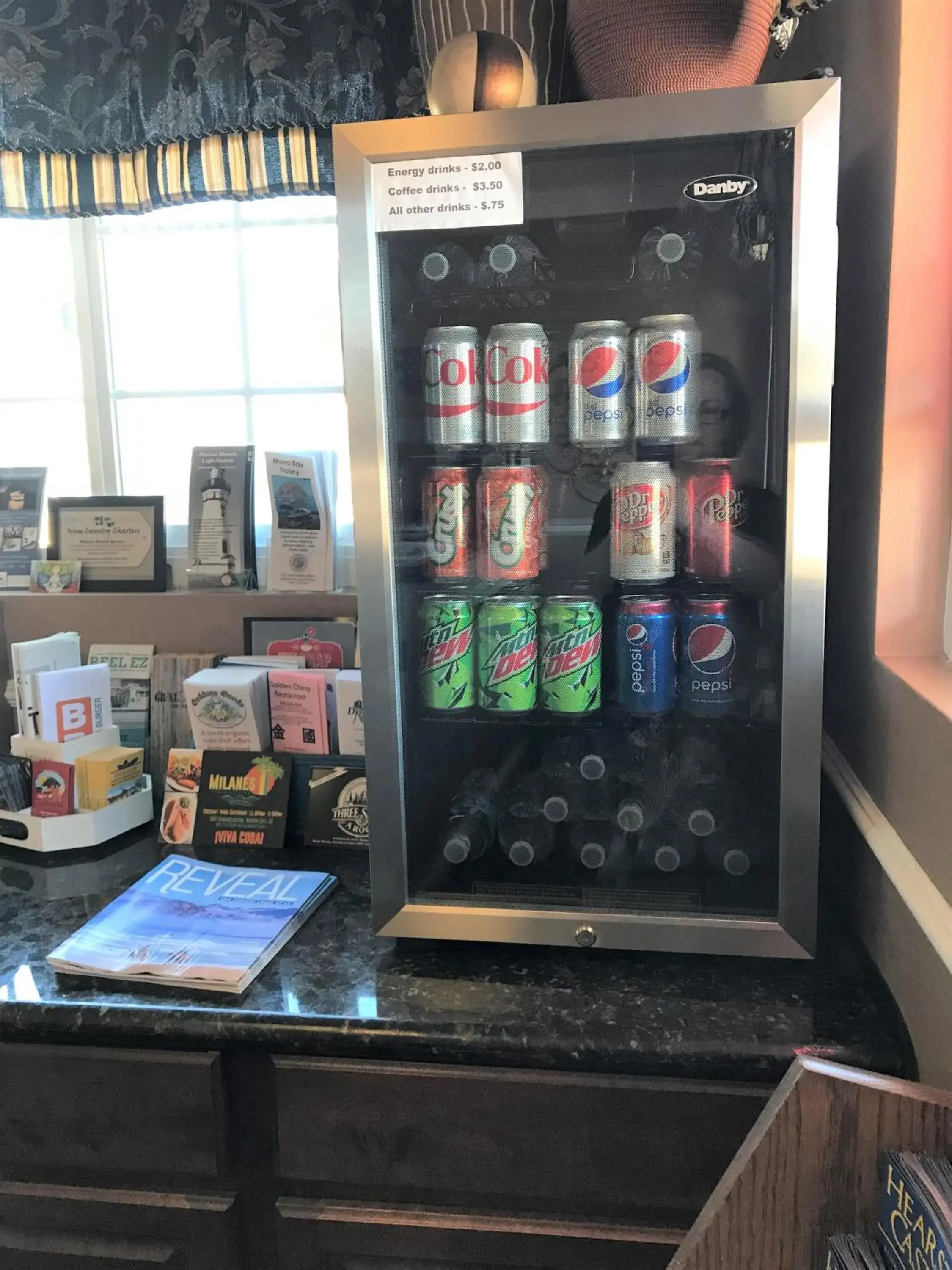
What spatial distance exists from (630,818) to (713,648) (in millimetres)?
244

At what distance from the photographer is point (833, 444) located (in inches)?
52.1

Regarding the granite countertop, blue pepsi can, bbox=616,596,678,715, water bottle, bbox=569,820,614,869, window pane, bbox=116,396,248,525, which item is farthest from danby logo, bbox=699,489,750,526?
window pane, bbox=116,396,248,525

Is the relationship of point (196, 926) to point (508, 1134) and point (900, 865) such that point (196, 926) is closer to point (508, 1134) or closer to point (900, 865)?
point (508, 1134)

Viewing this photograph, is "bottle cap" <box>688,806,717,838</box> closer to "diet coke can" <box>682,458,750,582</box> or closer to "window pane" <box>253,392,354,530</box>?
"diet coke can" <box>682,458,750,582</box>

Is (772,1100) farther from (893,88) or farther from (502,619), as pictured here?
(893,88)

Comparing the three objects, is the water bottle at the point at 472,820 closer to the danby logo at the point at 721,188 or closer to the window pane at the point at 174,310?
the danby logo at the point at 721,188

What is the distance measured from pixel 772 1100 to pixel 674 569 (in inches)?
24.9

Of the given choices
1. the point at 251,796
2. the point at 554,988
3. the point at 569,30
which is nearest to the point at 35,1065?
the point at 251,796

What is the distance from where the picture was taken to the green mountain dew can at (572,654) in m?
1.21

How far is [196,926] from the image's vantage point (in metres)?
1.27

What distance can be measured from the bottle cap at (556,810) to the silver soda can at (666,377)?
495 mm

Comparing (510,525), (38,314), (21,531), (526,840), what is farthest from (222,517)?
(526,840)

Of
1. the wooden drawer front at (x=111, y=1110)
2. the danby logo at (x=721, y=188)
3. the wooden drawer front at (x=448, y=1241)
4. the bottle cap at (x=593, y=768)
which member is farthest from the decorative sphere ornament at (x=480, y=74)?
the wooden drawer front at (x=448, y=1241)

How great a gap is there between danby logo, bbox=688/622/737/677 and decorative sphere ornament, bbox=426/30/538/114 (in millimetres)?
649
